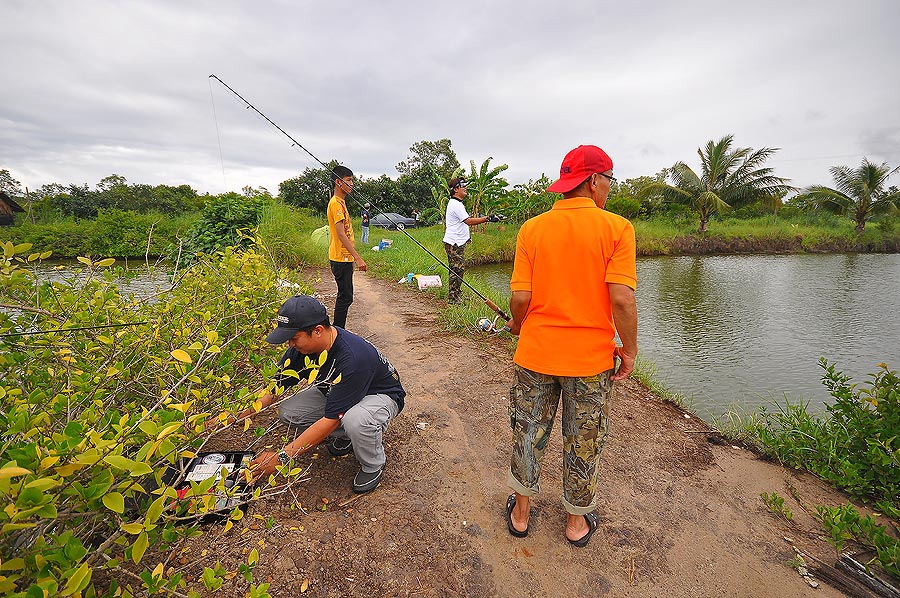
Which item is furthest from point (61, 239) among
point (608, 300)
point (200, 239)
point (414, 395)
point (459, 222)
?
point (608, 300)

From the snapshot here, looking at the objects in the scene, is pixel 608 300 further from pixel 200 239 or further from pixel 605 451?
pixel 200 239

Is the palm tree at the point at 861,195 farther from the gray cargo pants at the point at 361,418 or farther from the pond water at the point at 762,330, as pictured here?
the gray cargo pants at the point at 361,418

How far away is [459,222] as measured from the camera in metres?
5.66

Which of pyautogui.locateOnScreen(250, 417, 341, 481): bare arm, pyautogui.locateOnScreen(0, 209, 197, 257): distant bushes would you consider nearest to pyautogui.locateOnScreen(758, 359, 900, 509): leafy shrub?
pyautogui.locateOnScreen(250, 417, 341, 481): bare arm

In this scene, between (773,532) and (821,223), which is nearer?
(773,532)

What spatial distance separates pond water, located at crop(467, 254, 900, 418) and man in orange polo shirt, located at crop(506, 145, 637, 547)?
102 inches

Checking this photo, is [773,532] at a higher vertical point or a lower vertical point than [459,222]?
lower

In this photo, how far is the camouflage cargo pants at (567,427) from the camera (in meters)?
1.82

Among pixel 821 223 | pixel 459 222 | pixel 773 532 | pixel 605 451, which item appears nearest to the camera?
pixel 773 532

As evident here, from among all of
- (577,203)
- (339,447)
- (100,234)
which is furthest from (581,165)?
(100,234)

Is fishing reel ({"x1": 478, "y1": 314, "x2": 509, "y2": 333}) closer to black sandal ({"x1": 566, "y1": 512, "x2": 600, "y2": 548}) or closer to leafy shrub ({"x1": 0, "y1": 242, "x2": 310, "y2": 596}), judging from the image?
leafy shrub ({"x1": 0, "y1": 242, "x2": 310, "y2": 596})

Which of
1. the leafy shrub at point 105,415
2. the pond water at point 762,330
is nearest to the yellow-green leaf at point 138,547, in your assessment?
the leafy shrub at point 105,415

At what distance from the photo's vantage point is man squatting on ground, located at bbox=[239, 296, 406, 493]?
6.60 ft

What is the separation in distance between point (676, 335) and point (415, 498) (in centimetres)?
514
